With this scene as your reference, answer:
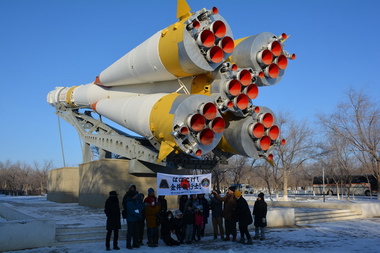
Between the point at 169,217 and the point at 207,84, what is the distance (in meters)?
5.02

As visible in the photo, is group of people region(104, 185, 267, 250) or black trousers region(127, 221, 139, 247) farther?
black trousers region(127, 221, 139, 247)

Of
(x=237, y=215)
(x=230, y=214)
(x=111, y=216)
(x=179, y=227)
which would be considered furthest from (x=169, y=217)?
(x=111, y=216)

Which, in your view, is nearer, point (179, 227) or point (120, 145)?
point (179, 227)

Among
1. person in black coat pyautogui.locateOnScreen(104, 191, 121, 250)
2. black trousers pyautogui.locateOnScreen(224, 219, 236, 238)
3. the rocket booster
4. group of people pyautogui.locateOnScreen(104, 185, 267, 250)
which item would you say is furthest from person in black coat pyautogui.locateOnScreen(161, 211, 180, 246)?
the rocket booster

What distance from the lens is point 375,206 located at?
723 inches

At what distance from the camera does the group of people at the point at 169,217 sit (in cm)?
901

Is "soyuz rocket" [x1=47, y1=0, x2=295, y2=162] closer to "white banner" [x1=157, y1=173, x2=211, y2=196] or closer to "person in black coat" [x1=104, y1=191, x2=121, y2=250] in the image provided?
"white banner" [x1=157, y1=173, x2=211, y2=196]

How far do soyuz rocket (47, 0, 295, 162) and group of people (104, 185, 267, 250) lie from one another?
1.73 m

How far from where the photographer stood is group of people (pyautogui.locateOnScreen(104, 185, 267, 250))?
901 cm

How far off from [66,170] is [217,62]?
17443 millimetres

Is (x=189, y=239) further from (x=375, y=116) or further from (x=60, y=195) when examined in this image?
(x=375, y=116)

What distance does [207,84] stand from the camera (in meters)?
12.6

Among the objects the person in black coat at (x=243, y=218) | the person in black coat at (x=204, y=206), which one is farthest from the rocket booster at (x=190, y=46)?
the person in black coat at (x=243, y=218)

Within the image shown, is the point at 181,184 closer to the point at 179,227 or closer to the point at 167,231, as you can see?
the point at 179,227
